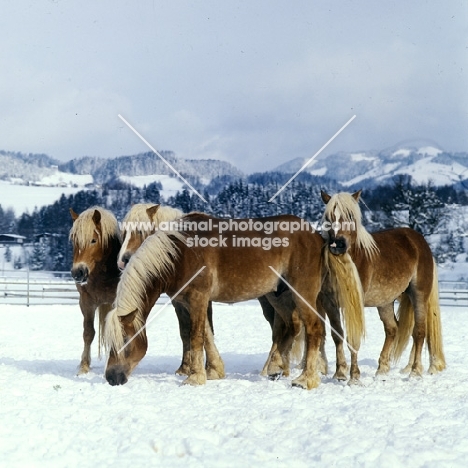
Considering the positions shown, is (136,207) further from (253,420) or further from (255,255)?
(253,420)

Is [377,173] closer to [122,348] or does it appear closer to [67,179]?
[67,179]

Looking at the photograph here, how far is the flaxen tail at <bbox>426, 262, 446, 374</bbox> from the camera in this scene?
7.68m

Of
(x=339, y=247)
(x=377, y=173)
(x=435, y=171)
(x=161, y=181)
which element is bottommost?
(x=339, y=247)

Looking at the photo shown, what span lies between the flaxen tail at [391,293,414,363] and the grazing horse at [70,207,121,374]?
3989 mm

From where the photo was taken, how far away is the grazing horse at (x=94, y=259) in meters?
6.88

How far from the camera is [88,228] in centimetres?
693

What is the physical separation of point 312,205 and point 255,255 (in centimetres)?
2532

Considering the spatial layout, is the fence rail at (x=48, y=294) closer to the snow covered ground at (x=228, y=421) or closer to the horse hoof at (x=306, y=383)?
the snow covered ground at (x=228, y=421)

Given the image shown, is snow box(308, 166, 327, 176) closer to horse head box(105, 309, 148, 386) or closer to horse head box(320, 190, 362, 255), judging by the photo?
horse head box(320, 190, 362, 255)

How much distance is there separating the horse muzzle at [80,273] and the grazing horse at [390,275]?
290 cm

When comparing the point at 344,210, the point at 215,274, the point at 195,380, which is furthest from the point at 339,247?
the point at 195,380

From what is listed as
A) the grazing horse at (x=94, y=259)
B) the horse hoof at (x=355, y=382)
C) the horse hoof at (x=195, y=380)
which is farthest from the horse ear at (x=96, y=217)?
the horse hoof at (x=355, y=382)

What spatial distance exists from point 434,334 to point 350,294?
1.96m

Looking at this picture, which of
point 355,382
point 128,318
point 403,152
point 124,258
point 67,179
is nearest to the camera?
point 128,318
